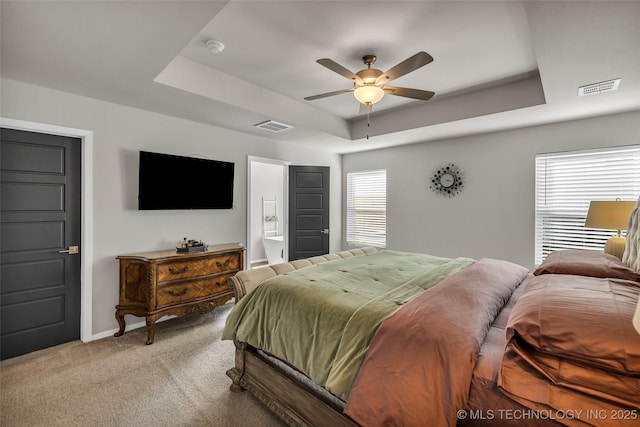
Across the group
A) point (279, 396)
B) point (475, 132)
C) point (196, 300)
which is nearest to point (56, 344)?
point (196, 300)

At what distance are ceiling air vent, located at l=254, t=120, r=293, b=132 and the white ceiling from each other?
16cm

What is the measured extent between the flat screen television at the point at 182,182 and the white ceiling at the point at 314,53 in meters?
0.59

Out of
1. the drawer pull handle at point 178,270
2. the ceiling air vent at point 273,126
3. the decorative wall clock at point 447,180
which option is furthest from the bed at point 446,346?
the decorative wall clock at point 447,180

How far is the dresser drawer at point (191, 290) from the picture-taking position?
3.10 m

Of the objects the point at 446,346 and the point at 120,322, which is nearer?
the point at 446,346

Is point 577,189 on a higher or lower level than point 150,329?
higher

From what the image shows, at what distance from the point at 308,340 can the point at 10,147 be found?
10.6 feet

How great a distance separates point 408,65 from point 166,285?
10.2ft

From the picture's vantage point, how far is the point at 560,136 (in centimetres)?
368

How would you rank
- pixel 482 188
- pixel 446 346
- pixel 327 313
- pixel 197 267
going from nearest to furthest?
pixel 446 346, pixel 327 313, pixel 197 267, pixel 482 188

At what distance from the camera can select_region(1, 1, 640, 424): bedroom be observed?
6.64 ft

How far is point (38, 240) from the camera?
2.84 m

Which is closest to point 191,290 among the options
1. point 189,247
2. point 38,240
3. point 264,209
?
point 189,247

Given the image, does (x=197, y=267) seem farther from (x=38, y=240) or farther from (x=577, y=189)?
(x=577, y=189)
